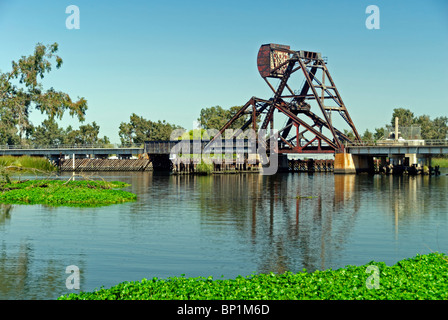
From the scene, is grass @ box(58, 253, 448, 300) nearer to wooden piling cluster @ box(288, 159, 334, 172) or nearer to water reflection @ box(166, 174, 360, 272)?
water reflection @ box(166, 174, 360, 272)

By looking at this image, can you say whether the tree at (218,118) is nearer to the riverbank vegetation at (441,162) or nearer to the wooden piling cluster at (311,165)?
the wooden piling cluster at (311,165)

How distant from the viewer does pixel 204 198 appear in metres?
49.7

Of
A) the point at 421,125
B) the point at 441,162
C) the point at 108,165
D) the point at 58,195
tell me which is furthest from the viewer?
the point at 421,125

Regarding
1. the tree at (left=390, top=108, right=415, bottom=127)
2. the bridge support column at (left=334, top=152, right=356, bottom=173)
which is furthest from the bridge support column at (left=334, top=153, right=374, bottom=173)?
the tree at (left=390, top=108, right=415, bottom=127)

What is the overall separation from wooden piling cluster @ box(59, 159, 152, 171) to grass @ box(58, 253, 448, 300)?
368ft

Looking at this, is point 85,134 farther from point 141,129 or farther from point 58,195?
Result: point 58,195

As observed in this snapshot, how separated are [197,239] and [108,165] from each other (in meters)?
106

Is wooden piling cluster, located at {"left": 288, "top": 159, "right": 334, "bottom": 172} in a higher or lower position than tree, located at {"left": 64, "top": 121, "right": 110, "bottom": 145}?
lower

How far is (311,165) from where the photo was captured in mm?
125875

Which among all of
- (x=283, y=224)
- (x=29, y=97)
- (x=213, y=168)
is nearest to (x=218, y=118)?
(x=213, y=168)

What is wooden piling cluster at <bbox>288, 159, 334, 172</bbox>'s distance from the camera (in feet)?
410

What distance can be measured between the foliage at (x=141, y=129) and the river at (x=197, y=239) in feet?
438
